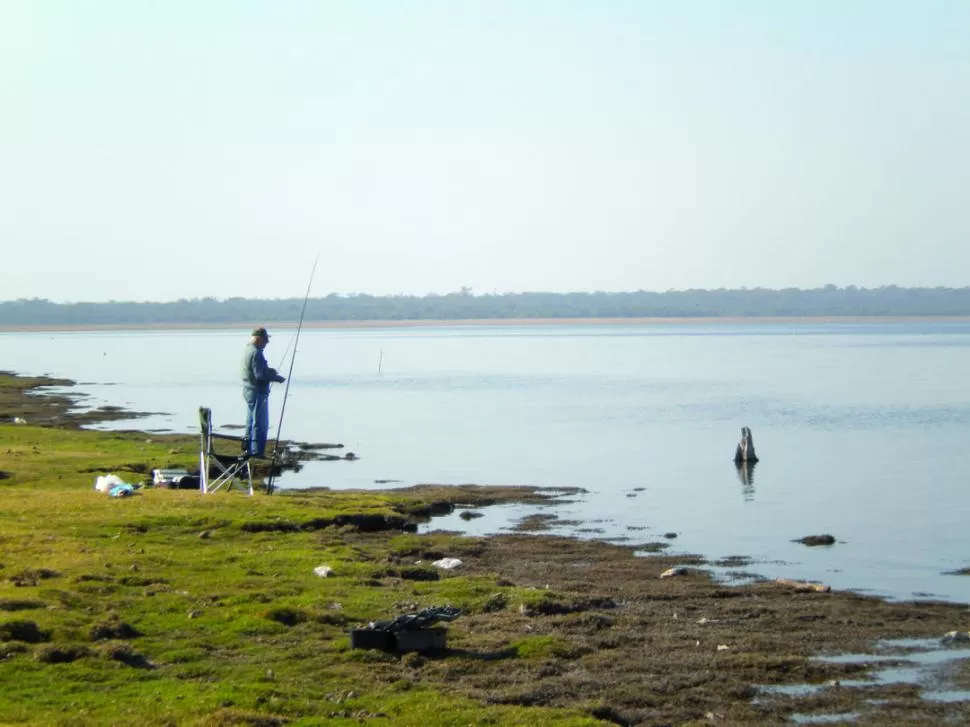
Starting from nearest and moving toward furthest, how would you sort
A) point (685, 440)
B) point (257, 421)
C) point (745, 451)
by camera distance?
point (257, 421), point (745, 451), point (685, 440)

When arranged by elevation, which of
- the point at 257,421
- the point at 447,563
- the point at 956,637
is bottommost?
the point at 956,637

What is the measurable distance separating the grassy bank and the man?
1.43 meters

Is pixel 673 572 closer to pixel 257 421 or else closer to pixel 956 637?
pixel 956 637

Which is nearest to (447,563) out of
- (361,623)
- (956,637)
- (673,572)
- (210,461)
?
(673,572)

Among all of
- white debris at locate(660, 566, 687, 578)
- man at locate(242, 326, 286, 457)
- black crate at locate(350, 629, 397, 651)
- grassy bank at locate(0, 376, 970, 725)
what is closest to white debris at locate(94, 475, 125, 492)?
grassy bank at locate(0, 376, 970, 725)

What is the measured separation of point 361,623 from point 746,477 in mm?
24109

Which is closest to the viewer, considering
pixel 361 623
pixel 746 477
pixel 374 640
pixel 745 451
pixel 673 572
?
pixel 374 640

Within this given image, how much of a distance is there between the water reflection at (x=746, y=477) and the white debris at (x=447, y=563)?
13.8 meters

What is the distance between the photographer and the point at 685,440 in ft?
160

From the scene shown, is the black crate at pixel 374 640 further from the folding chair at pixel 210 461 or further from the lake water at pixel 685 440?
the folding chair at pixel 210 461

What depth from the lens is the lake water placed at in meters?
25.5

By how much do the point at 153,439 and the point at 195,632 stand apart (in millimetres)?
31458

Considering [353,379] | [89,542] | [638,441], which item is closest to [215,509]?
[89,542]

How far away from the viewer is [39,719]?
10188 mm
